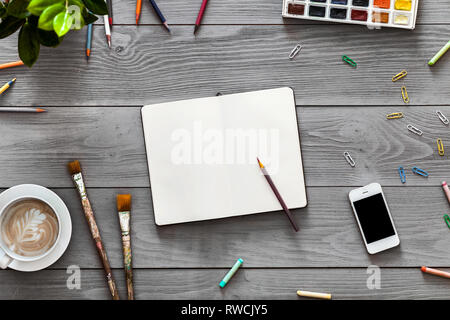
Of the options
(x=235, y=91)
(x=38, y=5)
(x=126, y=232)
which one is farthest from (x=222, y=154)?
(x=38, y=5)

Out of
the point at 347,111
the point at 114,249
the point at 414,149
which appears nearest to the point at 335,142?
the point at 347,111

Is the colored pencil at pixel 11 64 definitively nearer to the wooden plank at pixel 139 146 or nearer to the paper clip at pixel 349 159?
the wooden plank at pixel 139 146

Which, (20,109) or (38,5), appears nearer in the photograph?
(38,5)

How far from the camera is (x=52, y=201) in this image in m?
0.85

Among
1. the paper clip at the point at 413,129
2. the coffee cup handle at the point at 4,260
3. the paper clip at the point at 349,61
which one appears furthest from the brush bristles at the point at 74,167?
the paper clip at the point at 413,129

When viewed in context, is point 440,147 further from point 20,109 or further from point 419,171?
point 20,109

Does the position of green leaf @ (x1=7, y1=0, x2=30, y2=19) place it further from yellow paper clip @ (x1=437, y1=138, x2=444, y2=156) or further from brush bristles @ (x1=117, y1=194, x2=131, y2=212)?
yellow paper clip @ (x1=437, y1=138, x2=444, y2=156)

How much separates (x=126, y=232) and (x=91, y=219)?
0.08 meters

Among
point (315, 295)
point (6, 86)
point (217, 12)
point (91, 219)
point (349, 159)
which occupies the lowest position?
point (315, 295)

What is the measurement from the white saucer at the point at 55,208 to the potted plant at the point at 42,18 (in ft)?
1.07

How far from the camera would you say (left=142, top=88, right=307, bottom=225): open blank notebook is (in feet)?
2.88

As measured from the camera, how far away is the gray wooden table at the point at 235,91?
89 cm

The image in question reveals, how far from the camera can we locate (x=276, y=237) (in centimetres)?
88

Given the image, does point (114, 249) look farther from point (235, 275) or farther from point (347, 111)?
point (347, 111)
